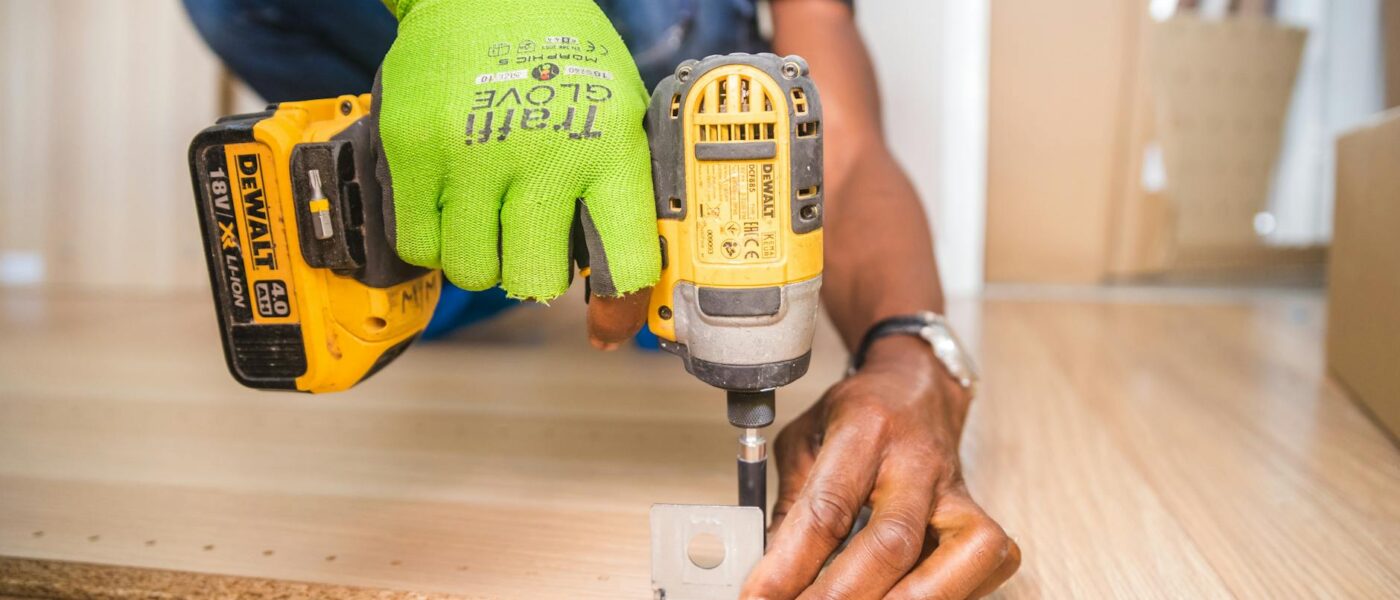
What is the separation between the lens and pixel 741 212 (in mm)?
716

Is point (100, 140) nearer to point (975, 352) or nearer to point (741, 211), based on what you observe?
point (975, 352)

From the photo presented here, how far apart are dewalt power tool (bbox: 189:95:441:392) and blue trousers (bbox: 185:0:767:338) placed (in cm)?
52

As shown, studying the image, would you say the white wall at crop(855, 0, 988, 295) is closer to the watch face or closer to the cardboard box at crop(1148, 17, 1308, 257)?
the cardboard box at crop(1148, 17, 1308, 257)

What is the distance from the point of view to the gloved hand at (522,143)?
718mm

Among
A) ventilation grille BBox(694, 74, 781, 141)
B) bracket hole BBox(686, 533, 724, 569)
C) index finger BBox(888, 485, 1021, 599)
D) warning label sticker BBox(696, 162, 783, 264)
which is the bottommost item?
bracket hole BBox(686, 533, 724, 569)

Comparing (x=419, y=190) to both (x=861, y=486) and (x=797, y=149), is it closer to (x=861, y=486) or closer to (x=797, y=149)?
(x=797, y=149)

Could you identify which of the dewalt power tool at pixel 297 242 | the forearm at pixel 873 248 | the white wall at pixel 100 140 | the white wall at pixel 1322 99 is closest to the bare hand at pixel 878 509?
the forearm at pixel 873 248

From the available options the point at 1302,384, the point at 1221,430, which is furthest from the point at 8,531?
the point at 1302,384

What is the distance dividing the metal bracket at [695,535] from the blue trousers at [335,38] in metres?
0.76

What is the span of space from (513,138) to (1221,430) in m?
1.16

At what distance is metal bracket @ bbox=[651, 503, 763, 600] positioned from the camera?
0.76 meters

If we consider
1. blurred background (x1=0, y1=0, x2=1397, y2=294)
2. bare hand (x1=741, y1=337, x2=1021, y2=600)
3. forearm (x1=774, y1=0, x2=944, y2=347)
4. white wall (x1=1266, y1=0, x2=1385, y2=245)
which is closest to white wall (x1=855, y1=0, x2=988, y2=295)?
blurred background (x1=0, y1=0, x2=1397, y2=294)

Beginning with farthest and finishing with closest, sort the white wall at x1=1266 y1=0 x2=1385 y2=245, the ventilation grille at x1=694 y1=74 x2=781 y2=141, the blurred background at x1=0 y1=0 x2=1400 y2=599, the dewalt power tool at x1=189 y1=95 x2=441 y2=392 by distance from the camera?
the white wall at x1=1266 y1=0 x2=1385 y2=245, the blurred background at x1=0 y1=0 x2=1400 y2=599, the dewalt power tool at x1=189 y1=95 x2=441 y2=392, the ventilation grille at x1=694 y1=74 x2=781 y2=141

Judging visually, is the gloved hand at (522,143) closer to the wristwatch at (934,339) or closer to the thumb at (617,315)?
the thumb at (617,315)
